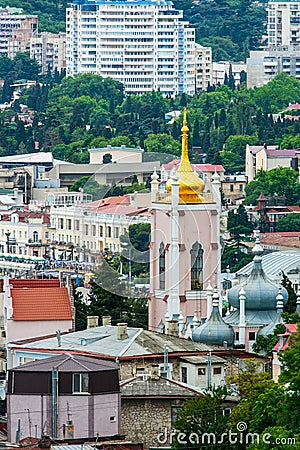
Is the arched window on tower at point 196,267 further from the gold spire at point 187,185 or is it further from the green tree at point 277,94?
the green tree at point 277,94

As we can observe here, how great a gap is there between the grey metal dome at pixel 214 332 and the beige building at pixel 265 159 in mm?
72077

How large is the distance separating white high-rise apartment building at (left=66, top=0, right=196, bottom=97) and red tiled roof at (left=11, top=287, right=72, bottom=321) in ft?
412

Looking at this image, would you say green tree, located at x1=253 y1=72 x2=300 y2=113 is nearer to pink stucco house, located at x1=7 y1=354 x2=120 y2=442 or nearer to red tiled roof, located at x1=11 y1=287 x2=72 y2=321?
red tiled roof, located at x1=11 y1=287 x2=72 y2=321

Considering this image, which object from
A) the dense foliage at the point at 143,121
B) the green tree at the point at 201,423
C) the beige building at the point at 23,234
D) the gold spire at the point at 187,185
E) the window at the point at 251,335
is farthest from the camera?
the dense foliage at the point at 143,121

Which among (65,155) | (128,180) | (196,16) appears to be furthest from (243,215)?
(196,16)

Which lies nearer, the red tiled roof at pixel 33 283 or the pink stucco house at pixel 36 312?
the pink stucco house at pixel 36 312

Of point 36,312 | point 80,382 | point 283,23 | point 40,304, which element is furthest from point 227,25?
point 80,382

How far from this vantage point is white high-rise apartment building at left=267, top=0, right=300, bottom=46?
18338 centimetres

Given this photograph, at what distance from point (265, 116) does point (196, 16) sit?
64822mm

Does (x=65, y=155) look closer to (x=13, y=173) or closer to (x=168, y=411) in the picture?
(x=13, y=173)

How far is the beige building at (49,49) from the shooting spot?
188 m

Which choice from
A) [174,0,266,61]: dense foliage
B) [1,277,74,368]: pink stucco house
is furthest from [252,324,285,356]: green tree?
[174,0,266,61]: dense foliage

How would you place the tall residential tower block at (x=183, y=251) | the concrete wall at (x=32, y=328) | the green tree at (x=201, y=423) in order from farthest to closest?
the tall residential tower block at (x=183, y=251) < the concrete wall at (x=32, y=328) < the green tree at (x=201, y=423)

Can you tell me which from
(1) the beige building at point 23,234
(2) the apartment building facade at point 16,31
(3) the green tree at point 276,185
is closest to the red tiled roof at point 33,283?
(1) the beige building at point 23,234
